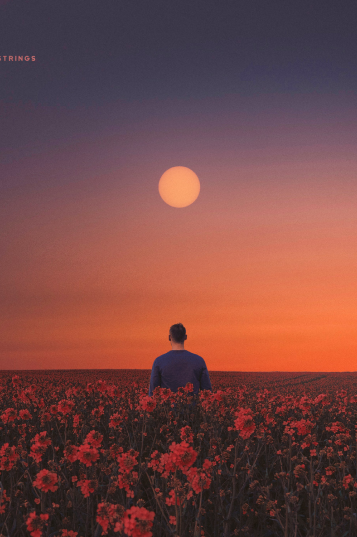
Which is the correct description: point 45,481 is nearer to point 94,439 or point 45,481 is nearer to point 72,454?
point 72,454

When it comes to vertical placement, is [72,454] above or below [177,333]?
below

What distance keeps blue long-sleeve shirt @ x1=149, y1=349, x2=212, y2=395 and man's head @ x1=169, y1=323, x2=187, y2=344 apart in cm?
19

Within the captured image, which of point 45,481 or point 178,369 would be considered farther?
point 178,369

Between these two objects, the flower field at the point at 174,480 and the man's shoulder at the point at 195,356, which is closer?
the flower field at the point at 174,480

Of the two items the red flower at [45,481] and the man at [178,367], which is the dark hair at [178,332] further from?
the red flower at [45,481]

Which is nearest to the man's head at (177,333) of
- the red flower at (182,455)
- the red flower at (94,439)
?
the red flower at (94,439)

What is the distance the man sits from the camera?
22.2ft

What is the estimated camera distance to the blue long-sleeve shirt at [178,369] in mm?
6750

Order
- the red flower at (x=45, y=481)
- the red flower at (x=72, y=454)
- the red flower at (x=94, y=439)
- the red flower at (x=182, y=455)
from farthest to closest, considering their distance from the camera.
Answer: the red flower at (x=94, y=439)
the red flower at (x=72, y=454)
the red flower at (x=45, y=481)
the red flower at (x=182, y=455)

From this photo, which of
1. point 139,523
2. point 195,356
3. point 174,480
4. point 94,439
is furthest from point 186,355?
point 139,523

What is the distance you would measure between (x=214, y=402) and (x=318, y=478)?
1.91 m

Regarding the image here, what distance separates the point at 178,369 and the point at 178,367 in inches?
1.5

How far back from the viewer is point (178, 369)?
22.2 feet

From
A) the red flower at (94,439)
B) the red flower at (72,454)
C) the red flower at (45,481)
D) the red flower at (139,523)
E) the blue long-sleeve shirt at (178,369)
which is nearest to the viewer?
the red flower at (139,523)
